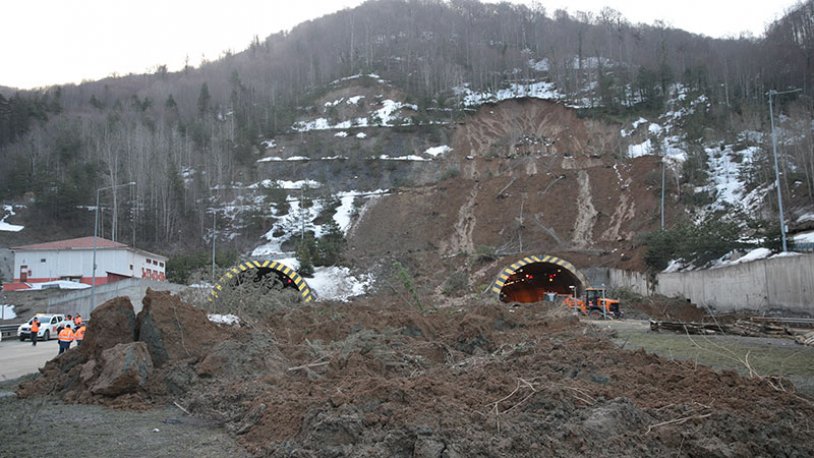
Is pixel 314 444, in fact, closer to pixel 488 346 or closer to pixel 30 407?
pixel 30 407

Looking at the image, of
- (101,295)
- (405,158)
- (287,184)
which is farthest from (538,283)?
(287,184)

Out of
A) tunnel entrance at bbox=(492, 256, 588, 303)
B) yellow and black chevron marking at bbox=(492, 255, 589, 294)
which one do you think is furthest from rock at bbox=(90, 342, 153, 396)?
tunnel entrance at bbox=(492, 256, 588, 303)

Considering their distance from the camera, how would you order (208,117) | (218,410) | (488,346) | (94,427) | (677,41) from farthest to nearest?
1. (677,41)
2. (208,117)
3. (488,346)
4. (218,410)
5. (94,427)

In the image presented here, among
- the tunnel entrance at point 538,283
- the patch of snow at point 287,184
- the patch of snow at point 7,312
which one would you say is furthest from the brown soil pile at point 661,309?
the patch of snow at point 287,184

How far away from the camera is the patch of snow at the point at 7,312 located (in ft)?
119

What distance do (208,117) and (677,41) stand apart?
83.0m

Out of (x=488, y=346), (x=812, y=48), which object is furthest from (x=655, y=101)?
(x=488, y=346)

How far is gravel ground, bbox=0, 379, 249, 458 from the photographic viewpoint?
6094 millimetres

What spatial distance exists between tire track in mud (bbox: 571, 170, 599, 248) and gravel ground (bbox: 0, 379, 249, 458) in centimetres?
3586

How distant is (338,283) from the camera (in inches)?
1378

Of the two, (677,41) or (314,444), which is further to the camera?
(677,41)

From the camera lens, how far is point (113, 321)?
10.4 m

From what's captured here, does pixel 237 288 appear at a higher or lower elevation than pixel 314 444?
higher

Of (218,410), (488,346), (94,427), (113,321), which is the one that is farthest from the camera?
(488,346)
